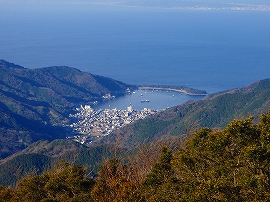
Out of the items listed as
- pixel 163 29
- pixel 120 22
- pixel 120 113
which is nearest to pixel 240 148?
pixel 120 113

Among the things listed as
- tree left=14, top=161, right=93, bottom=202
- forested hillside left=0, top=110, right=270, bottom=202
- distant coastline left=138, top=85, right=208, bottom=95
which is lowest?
tree left=14, top=161, right=93, bottom=202

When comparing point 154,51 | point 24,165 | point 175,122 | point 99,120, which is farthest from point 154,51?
point 24,165

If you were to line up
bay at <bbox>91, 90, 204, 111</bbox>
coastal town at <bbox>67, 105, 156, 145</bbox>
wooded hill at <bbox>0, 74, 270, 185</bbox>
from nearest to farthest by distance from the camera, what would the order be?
wooded hill at <bbox>0, 74, 270, 185</bbox> → coastal town at <bbox>67, 105, 156, 145</bbox> → bay at <bbox>91, 90, 204, 111</bbox>

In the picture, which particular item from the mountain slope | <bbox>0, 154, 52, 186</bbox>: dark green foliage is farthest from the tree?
the mountain slope

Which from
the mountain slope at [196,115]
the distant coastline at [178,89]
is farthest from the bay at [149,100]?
the mountain slope at [196,115]

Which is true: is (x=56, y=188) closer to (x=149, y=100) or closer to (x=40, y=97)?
(x=149, y=100)

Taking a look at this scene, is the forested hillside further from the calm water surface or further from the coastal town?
the calm water surface

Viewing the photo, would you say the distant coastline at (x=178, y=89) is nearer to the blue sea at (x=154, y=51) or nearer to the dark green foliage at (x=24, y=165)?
the blue sea at (x=154, y=51)

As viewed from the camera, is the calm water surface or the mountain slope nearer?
the mountain slope
